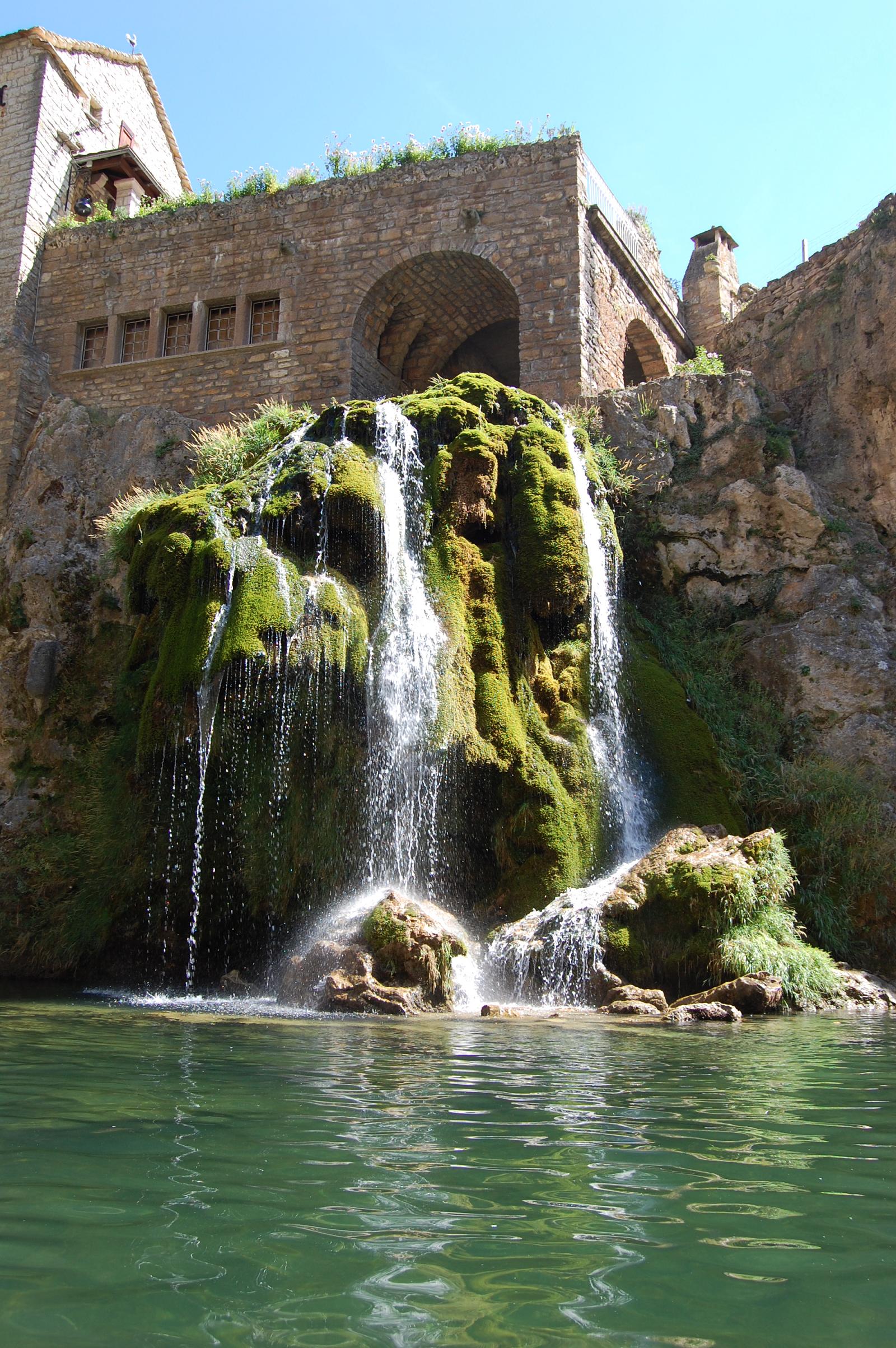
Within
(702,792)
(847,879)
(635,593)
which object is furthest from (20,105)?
(847,879)

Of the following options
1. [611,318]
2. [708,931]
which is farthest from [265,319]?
[708,931]

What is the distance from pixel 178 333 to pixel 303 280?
8.61 ft

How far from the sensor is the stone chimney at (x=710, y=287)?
74.6ft

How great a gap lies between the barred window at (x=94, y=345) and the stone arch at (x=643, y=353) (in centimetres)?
932

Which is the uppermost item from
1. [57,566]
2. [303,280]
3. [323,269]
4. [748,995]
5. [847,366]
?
[323,269]

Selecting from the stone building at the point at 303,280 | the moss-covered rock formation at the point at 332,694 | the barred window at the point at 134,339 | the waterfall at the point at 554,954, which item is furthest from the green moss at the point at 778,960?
the barred window at the point at 134,339

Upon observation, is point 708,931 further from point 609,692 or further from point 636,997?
point 609,692

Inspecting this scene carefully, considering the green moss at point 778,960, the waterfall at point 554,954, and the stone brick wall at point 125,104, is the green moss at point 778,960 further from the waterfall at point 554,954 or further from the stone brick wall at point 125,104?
the stone brick wall at point 125,104

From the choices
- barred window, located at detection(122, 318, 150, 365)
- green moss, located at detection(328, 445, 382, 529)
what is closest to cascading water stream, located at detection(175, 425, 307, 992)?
green moss, located at detection(328, 445, 382, 529)

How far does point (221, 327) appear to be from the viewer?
1888 cm

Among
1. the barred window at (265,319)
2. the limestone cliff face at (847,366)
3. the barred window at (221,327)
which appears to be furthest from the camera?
the barred window at (221,327)

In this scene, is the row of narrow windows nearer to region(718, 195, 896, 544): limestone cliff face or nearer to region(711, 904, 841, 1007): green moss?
region(718, 195, 896, 544): limestone cliff face

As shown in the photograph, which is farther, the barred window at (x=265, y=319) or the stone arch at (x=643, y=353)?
the stone arch at (x=643, y=353)

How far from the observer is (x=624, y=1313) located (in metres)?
2.03
